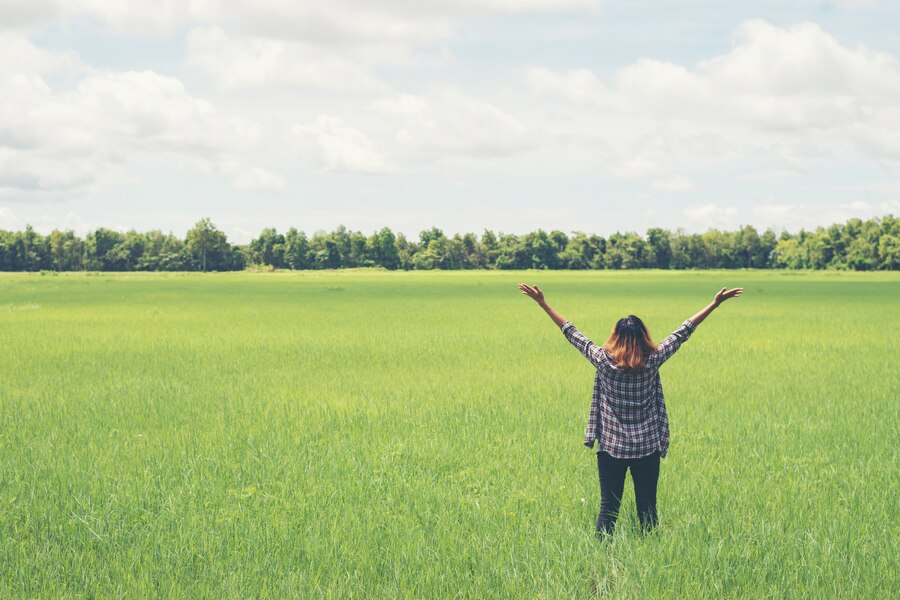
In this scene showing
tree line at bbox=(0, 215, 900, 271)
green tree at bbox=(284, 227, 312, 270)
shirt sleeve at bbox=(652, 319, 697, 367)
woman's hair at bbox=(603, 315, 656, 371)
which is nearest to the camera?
woman's hair at bbox=(603, 315, 656, 371)

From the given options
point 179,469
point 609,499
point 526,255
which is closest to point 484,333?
point 179,469

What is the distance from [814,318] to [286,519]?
93.5 feet

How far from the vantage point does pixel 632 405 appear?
537 cm

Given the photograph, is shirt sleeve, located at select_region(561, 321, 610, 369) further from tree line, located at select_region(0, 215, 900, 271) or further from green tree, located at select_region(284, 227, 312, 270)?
green tree, located at select_region(284, 227, 312, 270)

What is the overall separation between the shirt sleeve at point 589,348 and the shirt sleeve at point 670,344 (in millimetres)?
346

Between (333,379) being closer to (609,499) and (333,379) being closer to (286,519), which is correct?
(286,519)

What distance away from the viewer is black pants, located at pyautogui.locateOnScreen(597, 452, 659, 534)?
5.51 m

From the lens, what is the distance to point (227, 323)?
2850 centimetres

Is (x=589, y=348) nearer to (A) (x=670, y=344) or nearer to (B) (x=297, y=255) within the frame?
(A) (x=670, y=344)

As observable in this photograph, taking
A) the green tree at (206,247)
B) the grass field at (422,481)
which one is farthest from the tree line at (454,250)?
the grass field at (422,481)

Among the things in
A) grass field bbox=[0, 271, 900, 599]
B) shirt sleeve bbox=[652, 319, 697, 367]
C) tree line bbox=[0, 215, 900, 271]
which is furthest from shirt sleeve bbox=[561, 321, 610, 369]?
tree line bbox=[0, 215, 900, 271]

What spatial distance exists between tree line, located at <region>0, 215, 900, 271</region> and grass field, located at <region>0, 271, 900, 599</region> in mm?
142899

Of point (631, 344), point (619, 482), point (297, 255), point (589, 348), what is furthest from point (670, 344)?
point (297, 255)

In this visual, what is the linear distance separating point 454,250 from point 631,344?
16838 cm
